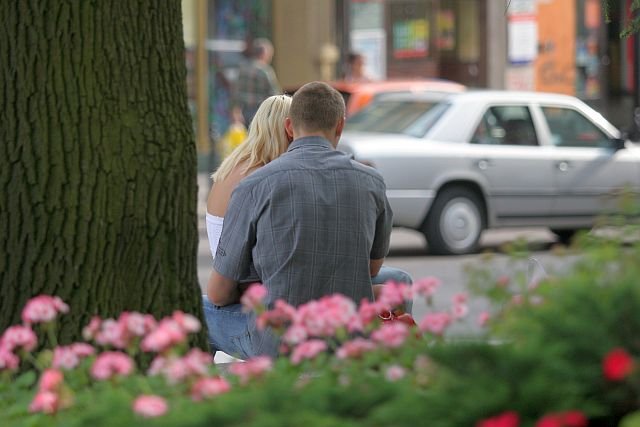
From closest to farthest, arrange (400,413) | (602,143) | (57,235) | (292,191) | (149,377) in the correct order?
(400,413), (149,377), (57,235), (292,191), (602,143)

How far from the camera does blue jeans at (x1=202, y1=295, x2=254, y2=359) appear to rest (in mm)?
5605

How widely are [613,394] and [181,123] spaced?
251 cm

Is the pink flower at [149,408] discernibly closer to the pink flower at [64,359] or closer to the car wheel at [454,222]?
the pink flower at [64,359]

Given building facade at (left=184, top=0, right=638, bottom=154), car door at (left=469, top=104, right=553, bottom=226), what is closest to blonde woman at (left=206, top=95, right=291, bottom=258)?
car door at (left=469, top=104, right=553, bottom=226)

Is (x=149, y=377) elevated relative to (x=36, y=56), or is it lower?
lower

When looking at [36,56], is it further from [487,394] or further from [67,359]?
[487,394]

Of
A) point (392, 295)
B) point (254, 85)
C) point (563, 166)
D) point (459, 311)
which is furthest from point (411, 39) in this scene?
point (459, 311)

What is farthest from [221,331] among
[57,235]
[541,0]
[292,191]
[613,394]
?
[541,0]

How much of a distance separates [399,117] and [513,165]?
1.12 metres

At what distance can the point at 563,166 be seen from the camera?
1356 centimetres

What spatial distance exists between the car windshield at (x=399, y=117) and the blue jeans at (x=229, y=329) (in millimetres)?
7379

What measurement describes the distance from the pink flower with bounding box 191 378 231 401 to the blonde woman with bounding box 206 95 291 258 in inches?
131

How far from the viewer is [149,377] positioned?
311 centimetres

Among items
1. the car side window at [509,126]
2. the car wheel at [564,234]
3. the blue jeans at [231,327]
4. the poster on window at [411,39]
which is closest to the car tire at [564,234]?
the car wheel at [564,234]
